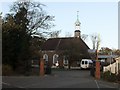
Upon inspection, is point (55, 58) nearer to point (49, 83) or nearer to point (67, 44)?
point (67, 44)

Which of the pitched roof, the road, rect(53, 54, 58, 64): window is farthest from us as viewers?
rect(53, 54, 58, 64): window

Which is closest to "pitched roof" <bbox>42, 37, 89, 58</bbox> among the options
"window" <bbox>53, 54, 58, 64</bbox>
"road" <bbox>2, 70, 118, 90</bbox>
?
"window" <bbox>53, 54, 58, 64</bbox>

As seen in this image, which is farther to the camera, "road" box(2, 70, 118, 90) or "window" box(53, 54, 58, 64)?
"window" box(53, 54, 58, 64)

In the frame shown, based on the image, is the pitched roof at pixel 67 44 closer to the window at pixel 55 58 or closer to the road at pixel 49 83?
the window at pixel 55 58

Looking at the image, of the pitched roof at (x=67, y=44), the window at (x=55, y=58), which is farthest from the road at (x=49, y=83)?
the window at (x=55, y=58)

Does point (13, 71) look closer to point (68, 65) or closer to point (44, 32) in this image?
point (44, 32)

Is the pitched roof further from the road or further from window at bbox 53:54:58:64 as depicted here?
the road

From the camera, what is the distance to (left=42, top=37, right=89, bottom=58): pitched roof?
81.8 metres

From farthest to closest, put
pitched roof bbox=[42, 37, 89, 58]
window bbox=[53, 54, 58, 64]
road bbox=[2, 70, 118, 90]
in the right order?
window bbox=[53, 54, 58, 64], pitched roof bbox=[42, 37, 89, 58], road bbox=[2, 70, 118, 90]

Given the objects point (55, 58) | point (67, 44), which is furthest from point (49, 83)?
point (55, 58)

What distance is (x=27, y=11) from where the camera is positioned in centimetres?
5947

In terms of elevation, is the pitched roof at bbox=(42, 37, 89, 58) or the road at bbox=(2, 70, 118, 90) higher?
the pitched roof at bbox=(42, 37, 89, 58)

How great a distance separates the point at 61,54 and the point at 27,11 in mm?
24817

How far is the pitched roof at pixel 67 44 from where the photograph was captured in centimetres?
8184
